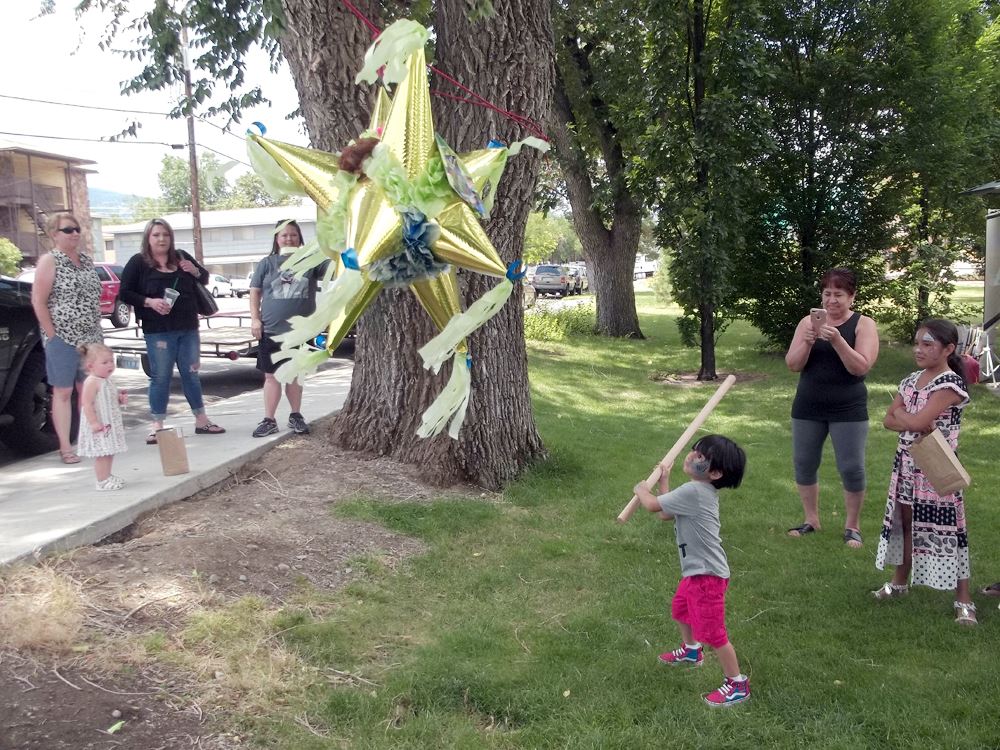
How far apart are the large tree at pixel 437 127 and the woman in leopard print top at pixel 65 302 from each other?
1.29 meters

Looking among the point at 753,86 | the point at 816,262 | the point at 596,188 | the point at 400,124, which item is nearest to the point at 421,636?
the point at 400,124

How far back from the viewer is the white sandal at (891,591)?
3.79 meters

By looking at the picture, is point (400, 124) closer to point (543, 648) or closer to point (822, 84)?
point (543, 648)

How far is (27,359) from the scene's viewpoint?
5.75m

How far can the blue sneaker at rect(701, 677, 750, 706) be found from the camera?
9.48 ft

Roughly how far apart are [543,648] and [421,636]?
1.58 feet

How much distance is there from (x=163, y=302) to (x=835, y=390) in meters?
3.89

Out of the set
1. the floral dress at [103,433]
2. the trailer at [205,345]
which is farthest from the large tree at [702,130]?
the floral dress at [103,433]

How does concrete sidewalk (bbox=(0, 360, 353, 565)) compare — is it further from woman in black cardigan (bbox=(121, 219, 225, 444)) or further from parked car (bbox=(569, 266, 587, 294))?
parked car (bbox=(569, 266, 587, 294))

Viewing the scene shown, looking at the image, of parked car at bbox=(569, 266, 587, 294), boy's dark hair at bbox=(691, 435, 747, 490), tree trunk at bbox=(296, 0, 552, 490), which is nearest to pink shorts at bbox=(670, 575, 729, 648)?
boy's dark hair at bbox=(691, 435, 747, 490)

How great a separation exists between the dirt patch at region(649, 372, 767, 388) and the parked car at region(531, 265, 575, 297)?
23967 mm

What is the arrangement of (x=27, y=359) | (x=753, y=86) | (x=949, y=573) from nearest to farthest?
(x=949, y=573)
(x=27, y=359)
(x=753, y=86)

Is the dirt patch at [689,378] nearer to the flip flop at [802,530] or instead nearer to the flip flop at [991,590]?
the flip flop at [802,530]

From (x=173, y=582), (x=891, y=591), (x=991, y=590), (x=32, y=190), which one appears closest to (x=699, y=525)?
(x=891, y=591)
